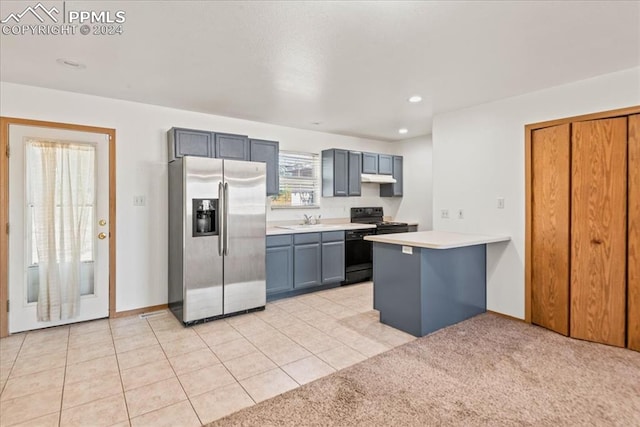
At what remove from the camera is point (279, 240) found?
4.32 m

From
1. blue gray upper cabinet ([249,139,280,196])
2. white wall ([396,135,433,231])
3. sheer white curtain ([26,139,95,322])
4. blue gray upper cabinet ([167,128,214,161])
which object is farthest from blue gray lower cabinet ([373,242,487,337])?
sheer white curtain ([26,139,95,322])

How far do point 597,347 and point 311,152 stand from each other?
4.15m

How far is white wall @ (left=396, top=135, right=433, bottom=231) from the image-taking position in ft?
19.0

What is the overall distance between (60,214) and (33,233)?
0.28 meters

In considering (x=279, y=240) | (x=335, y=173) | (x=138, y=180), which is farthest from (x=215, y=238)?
(x=335, y=173)

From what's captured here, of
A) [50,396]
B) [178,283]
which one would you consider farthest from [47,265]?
[50,396]

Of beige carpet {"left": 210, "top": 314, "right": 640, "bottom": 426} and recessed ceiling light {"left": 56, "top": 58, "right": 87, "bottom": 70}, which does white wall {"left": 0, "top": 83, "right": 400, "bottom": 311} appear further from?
beige carpet {"left": 210, "top": 314, "right": 640, "bottom": 426}

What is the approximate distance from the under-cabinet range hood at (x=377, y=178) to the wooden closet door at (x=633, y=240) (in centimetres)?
337

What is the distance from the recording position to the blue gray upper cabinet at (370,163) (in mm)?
5668

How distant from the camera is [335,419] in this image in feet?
6.42

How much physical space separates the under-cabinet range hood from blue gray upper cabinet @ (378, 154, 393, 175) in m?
0.08

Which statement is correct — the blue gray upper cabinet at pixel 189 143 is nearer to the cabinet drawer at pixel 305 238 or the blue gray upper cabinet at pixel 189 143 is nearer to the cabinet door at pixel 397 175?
the cabinet drawer at pixel 305 238

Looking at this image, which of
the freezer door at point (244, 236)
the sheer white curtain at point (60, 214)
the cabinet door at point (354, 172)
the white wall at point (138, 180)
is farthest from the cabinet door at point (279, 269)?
the sheer white curtain at point (60, 214)

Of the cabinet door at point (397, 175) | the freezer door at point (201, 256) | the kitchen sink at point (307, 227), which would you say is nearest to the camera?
the freezer door at point (201, 256)
